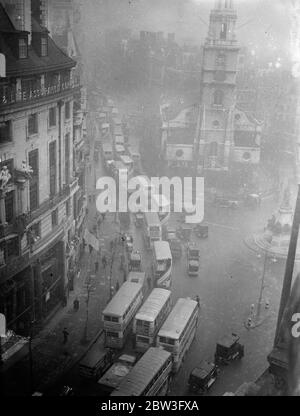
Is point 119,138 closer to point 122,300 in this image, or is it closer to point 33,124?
point 33,124

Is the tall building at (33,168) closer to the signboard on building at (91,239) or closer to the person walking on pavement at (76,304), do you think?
the person walking on pavement at (76,304)

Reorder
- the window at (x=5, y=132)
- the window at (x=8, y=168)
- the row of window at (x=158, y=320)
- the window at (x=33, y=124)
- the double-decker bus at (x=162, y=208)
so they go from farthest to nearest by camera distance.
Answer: the double-decker bus at (x=162, y=208) → the row of window at (x=158, y=320) → the window at (x=33, y=124) → the window at (x=5, y=132) → the window at (x=8, y=168)

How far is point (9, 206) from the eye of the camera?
99.9ft

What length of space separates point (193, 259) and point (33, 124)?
2055cm

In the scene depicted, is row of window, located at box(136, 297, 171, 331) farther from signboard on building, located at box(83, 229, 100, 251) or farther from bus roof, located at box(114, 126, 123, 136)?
bus roof, located at box(114, 126, 123, 136)

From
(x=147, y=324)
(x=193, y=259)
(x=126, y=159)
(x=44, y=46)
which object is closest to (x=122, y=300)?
(x=147, y=324)

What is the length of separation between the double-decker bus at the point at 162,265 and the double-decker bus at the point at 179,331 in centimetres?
588

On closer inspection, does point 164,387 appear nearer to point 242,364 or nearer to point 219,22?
point 242,364

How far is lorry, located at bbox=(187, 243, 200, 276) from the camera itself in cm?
4475

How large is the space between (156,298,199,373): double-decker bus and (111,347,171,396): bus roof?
4.66 feet

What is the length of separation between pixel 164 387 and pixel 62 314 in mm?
11320

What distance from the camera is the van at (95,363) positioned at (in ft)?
97.1

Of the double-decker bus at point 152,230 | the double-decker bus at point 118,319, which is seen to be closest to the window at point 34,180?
the double-decker bus at point 118,319

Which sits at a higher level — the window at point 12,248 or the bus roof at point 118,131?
the bus roof at point 118,131
